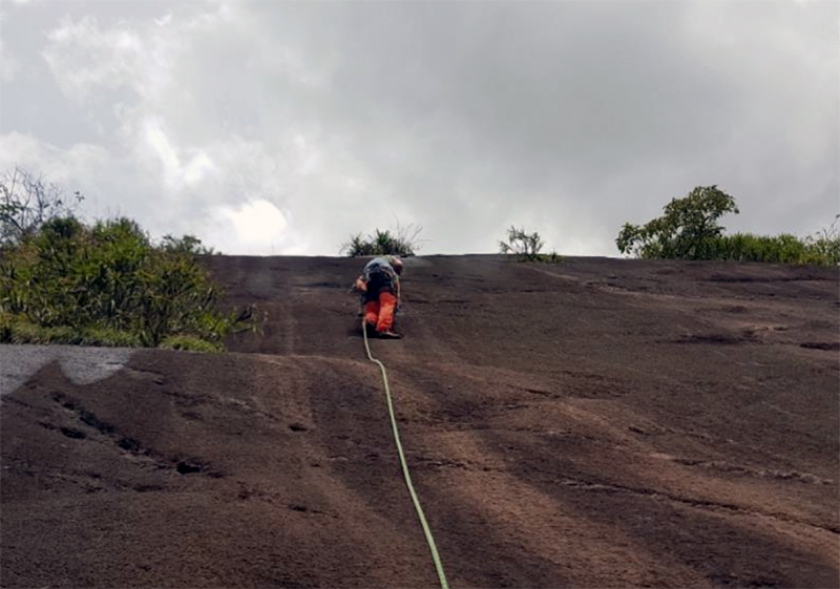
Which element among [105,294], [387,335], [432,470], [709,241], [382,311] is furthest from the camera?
[709,241]

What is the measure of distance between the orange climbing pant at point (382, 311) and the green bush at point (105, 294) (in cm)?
194

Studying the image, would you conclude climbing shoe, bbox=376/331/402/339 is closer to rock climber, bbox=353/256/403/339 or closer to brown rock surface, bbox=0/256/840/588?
rock climber, bbox=353/256/403/339

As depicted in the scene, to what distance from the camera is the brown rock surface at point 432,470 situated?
7230 millimetres

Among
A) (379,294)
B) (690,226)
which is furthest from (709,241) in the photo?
(379,294)

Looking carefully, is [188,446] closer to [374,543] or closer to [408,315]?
[374,543]

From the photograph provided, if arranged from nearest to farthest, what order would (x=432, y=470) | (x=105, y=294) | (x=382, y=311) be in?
(x=432, y=470), (x=105, y=294), (x=382, y=311)

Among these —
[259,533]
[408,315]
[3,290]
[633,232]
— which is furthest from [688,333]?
[633,232]

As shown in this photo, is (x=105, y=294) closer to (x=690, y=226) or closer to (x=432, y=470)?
(x=432, y=470)

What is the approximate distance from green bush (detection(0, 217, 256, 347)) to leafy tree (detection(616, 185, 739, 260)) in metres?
14.2

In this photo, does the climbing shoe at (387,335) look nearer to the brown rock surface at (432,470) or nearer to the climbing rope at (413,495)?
the brown rock surface at (432,470)

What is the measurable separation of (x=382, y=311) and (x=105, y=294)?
3796 millimetres

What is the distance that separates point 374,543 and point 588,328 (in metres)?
8.87

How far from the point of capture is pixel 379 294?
1558 cm

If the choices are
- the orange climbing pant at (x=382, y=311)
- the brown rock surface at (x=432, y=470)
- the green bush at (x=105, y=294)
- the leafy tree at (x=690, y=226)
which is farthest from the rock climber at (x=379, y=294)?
the leafy tree at (x=690, y=226)
